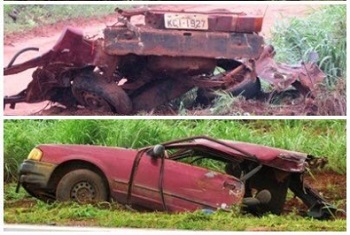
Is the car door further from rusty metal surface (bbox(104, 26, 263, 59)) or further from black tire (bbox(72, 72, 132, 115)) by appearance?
rusty metal surface (bbox(104, 26, 263, 59))

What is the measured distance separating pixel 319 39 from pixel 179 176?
2.60ft

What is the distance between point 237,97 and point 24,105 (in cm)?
87

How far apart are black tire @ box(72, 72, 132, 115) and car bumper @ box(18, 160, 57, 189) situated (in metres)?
0.31

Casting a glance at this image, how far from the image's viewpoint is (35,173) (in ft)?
13.6

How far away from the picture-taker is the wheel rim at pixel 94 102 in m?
4.20

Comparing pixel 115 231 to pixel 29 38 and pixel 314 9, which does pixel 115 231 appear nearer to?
pixel 29 38

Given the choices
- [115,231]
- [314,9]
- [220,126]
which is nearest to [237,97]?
[220,126]

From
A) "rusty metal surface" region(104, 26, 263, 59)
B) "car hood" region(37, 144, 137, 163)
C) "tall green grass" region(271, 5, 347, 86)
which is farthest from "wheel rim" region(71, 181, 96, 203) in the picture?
"tall green grass" region(271, 5, 347, 86)

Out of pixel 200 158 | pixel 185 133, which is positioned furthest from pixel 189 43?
pixel 200 158

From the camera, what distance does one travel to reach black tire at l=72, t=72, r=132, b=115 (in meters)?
4.20

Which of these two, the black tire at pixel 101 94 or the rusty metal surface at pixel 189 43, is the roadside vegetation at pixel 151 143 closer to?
the black tire at pixel 101 94

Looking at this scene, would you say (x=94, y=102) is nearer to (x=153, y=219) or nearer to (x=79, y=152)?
(x=79, y=152)

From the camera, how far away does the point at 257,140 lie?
4.18 metres

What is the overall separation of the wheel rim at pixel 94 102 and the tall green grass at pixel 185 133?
5 cm
